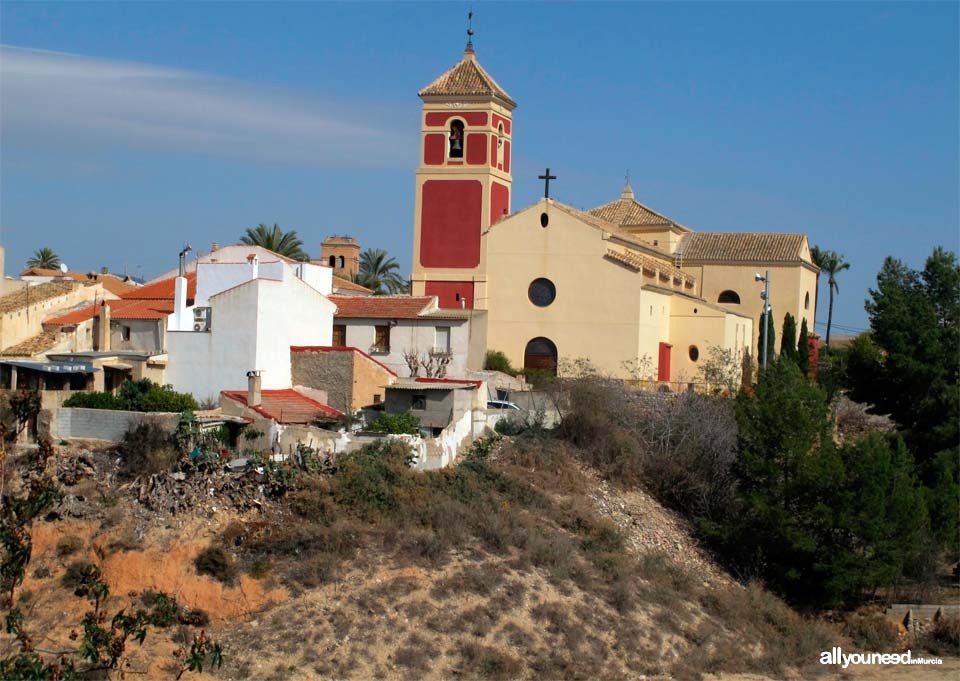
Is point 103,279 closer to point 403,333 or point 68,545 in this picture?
point 403,333

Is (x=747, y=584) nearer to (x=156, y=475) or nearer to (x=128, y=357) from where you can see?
(x=156, y=475)

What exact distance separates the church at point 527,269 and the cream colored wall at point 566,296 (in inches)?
1.4

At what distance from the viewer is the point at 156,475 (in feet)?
88.0

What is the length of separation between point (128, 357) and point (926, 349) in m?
21.8

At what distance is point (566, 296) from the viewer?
4438 centimetres

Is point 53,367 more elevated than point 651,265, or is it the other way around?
point 651,265

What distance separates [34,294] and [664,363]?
2138 centimetres

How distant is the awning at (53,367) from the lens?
3148cm

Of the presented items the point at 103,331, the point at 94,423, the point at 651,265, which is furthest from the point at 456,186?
the point at 94,423

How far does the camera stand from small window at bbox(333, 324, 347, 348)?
38.9m

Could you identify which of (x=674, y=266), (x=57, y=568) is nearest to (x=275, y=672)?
(x=57, y=568)

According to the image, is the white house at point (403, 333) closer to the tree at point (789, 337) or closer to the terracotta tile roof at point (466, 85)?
the terracotta tile roof at point (466, 85)

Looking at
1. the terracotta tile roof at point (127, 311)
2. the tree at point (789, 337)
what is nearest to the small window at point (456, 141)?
the terracotta tile roof at point (127, 311)

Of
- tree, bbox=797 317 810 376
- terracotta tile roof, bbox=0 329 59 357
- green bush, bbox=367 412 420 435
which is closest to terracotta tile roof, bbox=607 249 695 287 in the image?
tree, bbox=797 317 810 376
